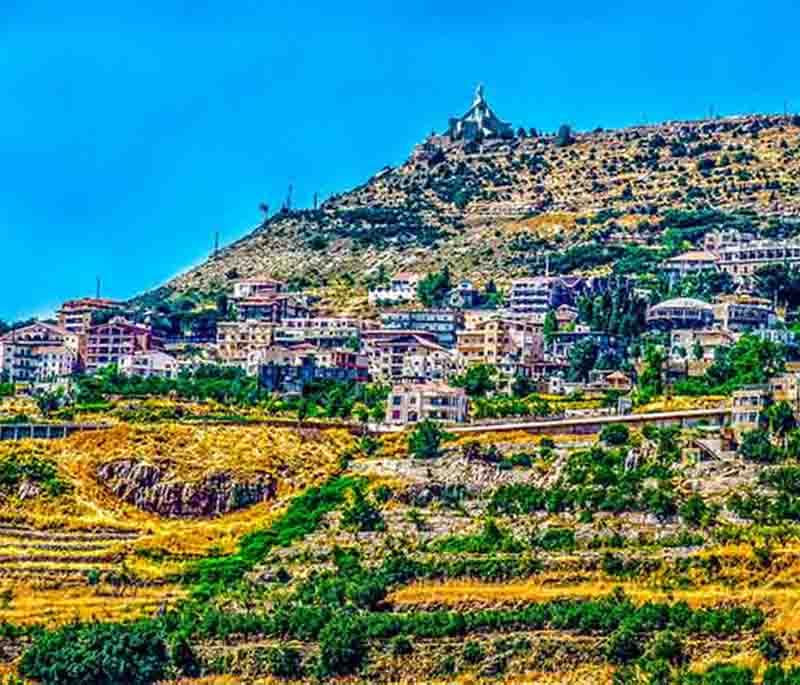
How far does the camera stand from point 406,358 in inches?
4013

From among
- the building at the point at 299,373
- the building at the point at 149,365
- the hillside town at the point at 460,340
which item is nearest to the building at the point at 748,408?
the hillside town at the point at 460,340

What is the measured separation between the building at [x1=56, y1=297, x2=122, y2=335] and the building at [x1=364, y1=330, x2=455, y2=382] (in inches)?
575

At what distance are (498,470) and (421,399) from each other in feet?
33.1

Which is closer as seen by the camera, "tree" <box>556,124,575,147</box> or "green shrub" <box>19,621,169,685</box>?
Answer: "green shrub" <box>19,621,169,685</box>

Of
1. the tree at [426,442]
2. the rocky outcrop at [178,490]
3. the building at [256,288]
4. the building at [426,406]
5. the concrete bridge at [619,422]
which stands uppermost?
the building at [256,288]

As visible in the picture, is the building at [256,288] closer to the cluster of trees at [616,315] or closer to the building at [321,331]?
the building at [321,331]

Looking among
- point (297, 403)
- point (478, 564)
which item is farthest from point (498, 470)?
point (297, 403)

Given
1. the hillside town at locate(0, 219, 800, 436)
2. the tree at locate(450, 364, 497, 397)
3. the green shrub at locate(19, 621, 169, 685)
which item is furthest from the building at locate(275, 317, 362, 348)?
the green shrub at locate(19, 621, 169, 685)

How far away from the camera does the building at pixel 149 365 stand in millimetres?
101438

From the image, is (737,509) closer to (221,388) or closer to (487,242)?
(221,388)

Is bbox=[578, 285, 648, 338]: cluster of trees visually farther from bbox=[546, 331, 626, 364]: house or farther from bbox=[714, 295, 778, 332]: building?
bbox=[714, 295, 778, 332]: building

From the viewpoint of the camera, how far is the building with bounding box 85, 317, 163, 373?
349 feet

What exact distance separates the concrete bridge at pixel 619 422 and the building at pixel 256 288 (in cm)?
3758

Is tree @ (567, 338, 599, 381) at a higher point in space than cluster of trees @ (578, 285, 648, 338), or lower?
lower
